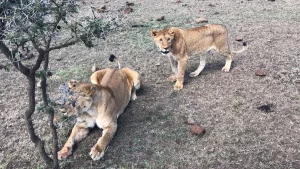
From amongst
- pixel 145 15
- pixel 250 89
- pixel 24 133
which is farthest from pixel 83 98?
pixel 145 15

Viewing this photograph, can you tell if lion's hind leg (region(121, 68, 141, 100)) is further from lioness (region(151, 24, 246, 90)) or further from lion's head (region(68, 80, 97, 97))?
lion's head (region(68, 80, 97, 97))

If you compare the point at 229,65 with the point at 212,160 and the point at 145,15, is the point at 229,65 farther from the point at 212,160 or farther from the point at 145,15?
the point at 145,15

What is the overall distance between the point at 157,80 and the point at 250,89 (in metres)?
1.59

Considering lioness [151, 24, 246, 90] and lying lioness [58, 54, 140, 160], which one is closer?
lying lioness [58, 54, 140, 160]

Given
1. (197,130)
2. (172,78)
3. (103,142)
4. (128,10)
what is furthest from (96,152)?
(128,10)

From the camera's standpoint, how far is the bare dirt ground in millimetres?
4574

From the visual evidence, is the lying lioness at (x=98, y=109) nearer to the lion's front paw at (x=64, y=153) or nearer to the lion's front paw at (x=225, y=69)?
the lion's front paw at (x=64, y=153)

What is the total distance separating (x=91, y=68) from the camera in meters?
7.04

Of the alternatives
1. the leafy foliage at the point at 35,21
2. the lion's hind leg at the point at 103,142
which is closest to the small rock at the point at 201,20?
the lion's hind leg at the point at 103,142

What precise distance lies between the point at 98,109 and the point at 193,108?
1.50 metres

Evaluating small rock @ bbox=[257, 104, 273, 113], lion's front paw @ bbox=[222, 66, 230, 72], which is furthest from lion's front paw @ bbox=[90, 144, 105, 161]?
lion's front paw @ bbox=[222, 66, 230, 72]

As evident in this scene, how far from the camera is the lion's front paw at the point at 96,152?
4.55 m

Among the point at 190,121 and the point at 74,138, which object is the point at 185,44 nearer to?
the point at 190,121

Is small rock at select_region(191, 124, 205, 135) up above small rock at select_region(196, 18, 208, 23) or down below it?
above
